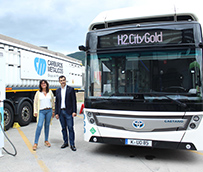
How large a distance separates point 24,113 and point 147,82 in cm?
610

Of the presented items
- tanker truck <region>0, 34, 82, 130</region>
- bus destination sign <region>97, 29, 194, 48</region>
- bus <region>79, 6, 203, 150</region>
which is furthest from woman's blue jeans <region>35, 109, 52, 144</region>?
Answer: tanker truck <region>0, 34, 82, 130</region>

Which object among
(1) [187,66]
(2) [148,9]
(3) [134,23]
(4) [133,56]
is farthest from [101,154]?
(2) [148,9]

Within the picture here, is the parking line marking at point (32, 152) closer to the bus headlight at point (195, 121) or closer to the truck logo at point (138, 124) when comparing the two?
the truck logo at point (138, 124)

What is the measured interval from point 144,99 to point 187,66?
3.40ft

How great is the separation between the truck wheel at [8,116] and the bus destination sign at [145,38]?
4.80 m

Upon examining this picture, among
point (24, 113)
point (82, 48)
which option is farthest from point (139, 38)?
point (24, 113)

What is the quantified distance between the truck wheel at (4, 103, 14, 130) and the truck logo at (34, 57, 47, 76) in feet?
7.51

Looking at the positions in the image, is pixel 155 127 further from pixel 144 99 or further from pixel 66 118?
pixel 66 118

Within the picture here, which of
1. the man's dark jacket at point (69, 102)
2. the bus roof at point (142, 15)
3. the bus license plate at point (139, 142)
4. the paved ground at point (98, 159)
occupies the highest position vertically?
the bus roof at point (142, 15)

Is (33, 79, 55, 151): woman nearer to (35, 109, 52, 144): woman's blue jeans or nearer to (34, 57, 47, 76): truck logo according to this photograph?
Result: (35, 109, 52, 144): woman's blue jeans

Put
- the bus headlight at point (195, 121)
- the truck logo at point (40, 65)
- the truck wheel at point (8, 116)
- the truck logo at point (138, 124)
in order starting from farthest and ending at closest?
1. the truck logo at point (40, 65)
2. the truck wheel at point (8, 116)
3. the truck logo at point (138, 124)
4. the bus headlight at point (195, 121)

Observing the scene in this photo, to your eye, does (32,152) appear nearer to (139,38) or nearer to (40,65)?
(139,38)

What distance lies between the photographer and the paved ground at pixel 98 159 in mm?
4160

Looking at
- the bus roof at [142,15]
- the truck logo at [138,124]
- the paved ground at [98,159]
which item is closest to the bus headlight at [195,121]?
the paved ground at [98,159]
